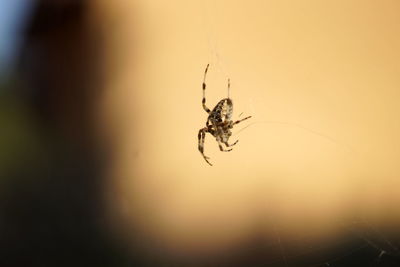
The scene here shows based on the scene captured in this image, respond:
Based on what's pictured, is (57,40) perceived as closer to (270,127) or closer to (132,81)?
(132,81)

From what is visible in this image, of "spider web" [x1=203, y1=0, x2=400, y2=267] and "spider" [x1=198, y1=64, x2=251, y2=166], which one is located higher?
"spider" [x1=198, y1=64, x2=251, y2=166]

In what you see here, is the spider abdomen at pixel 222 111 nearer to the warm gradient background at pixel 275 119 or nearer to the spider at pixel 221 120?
the spider at pixel 221 120

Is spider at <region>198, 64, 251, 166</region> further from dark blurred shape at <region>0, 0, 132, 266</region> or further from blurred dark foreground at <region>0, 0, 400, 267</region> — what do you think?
dark blurred shape at <region>0, 0, 132, 266</region>

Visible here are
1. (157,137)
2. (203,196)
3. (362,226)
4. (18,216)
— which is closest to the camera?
(362,226)

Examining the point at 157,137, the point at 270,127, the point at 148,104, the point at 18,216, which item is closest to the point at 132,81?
the point at 148,104

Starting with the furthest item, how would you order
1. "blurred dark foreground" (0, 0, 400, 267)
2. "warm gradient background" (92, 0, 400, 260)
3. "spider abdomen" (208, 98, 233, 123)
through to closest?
1. "blurred dark foreground" (0, 0, 400, 267)
2. "warm gradient background" (92, 0, 400, 260)
3. "spider abdomen" (208, 98, 233, 123)

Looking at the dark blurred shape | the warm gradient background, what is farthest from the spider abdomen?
the dark blurred shape
